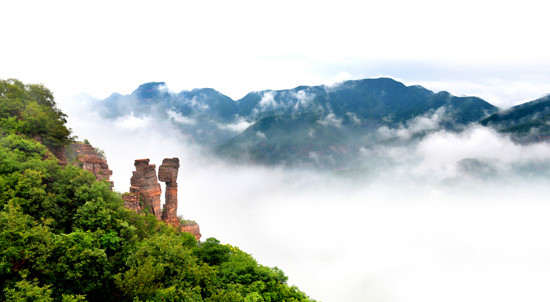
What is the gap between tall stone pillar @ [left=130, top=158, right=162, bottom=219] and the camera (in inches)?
2013

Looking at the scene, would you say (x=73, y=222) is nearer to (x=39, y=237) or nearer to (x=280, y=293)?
(x=39, y=237)

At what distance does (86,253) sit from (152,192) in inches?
1171

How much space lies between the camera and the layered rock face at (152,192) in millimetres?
47987

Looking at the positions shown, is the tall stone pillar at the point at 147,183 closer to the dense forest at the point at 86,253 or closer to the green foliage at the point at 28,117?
the green foliage at the point at 28,117

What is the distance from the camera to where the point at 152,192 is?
51844 mm

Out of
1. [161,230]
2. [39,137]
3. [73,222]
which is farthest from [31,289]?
[39,137]

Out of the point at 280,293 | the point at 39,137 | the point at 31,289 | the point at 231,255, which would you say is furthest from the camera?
the point at 39,137

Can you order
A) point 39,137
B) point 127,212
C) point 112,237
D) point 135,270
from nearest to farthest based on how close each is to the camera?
1. point 135,270
2. point 112,237
3. point 127,212
4. point 39,137

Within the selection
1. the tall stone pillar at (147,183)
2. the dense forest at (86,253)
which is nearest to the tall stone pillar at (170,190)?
the tall stone pillar at (147,183)

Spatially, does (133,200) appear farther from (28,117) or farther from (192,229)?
(28,117)

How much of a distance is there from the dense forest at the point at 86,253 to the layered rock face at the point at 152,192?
11779mm

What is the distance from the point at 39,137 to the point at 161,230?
24.8 metres

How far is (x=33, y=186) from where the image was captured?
1108 inches

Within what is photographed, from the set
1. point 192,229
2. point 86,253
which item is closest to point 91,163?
point 192,229
